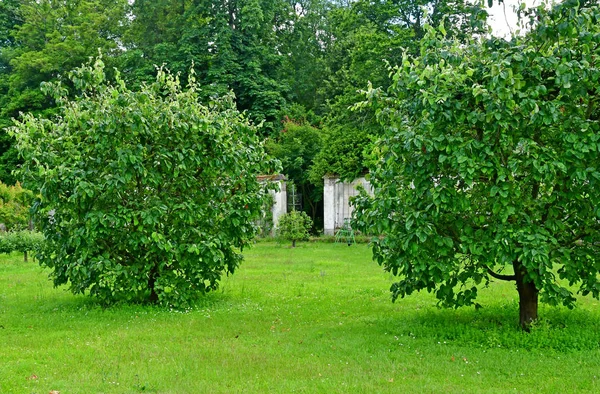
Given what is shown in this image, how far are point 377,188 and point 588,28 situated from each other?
280 centimetres

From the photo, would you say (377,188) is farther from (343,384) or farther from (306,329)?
(343,384)

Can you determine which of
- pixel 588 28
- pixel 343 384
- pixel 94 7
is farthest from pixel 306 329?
pixel 94 7

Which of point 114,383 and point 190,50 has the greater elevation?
point 190,50

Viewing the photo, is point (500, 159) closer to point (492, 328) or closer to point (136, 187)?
point (492, 328)

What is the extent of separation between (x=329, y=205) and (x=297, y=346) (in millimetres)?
16248

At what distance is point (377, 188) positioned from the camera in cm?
718

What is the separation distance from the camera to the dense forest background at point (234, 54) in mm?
23750

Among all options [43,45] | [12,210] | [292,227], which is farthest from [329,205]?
[43,45]

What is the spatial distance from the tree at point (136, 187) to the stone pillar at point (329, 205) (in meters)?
13.4

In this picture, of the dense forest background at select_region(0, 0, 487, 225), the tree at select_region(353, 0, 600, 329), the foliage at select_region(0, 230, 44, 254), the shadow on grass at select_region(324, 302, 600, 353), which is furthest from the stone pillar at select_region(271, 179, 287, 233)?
the tree at select_region(353, 0, 600, 329)

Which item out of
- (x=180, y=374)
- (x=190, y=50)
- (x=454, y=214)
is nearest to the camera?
(x=180, y=374)

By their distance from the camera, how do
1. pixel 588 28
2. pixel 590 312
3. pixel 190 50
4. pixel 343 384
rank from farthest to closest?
pixel 190 50 < pixel 590 312 < pixel 588 28 < pixel 343 384

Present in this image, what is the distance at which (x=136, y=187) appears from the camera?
29.5 ft

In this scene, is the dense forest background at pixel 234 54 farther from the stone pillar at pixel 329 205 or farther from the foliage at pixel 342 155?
the stone pillar at pixel 329 205
